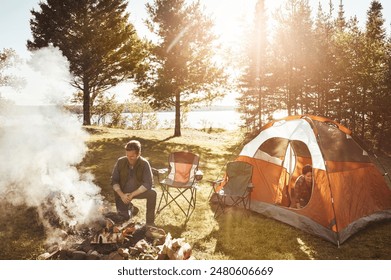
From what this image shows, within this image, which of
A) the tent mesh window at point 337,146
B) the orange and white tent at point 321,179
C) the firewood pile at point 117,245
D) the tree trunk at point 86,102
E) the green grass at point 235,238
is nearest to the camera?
the firewood pile at point 117,245

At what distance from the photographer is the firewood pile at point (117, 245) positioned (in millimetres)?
3865

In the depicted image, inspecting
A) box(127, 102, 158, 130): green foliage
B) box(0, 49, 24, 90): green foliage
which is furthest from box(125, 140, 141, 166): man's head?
box(127, 102, 158, 130): green foliage

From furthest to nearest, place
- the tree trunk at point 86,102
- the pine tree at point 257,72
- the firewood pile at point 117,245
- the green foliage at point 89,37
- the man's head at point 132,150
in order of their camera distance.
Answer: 1. the tree trunk at point 86,102
2. the pine tree at point 257,72
3. the green foliage at point 89,37
4. the man's head at point 132,150
5. the firewood pile at point 117,245

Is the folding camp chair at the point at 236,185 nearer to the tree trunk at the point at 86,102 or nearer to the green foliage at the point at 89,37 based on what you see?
the green foliage at the point at 89,37

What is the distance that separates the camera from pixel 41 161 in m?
6.53

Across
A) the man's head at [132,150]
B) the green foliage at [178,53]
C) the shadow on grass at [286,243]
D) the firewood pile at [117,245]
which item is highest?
the green foliage at [178,53]

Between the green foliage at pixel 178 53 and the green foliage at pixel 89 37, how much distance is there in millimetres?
1641

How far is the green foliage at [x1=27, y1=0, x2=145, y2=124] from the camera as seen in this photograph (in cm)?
1408

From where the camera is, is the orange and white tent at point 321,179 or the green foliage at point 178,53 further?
the green foliage at point 178,53

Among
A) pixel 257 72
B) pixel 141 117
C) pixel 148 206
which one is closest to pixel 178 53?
pixel 257 72

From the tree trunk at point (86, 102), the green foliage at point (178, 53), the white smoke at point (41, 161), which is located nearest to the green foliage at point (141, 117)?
the tree trunk at point (86, 102)

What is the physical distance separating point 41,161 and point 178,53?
390 inches

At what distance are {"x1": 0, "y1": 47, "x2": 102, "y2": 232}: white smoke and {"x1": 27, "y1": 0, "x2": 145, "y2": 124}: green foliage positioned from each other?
90.1 inches
